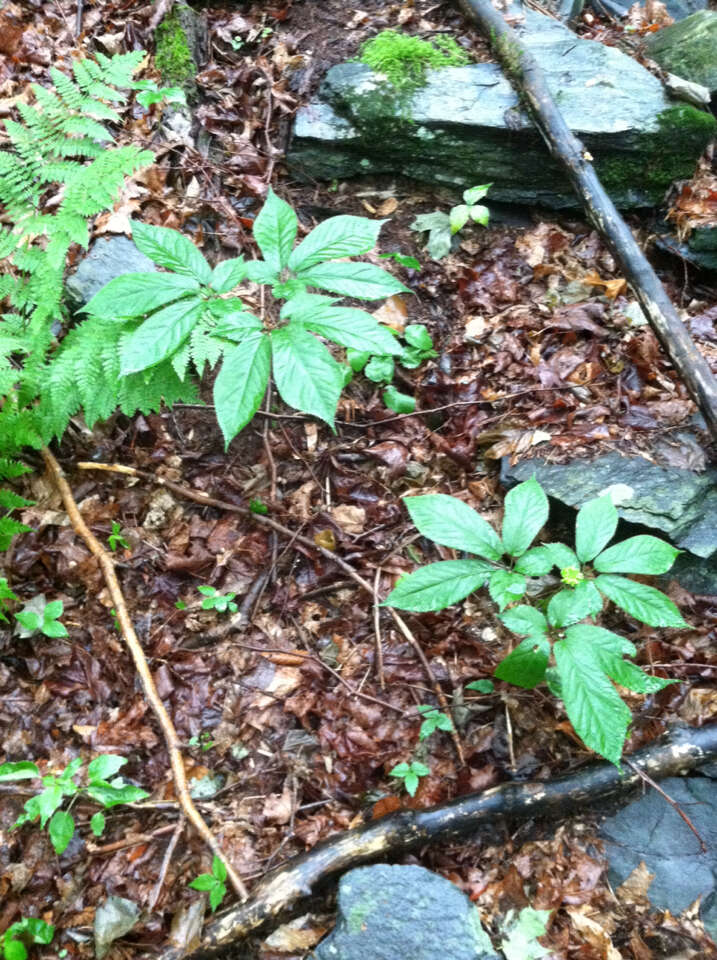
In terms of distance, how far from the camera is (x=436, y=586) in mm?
2270

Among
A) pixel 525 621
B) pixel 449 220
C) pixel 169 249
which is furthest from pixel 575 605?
pixel 449 220

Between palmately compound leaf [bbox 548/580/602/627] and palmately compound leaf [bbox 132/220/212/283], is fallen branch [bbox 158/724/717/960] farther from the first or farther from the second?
palmately compound leaf [bbox 132/220/212/283]

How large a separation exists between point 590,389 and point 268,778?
256 centimetres

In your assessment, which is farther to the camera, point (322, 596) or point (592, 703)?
point (322, 596)

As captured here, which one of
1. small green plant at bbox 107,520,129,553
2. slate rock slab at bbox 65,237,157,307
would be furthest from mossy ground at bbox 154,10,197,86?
small green plant at bbox 107,520,129,553

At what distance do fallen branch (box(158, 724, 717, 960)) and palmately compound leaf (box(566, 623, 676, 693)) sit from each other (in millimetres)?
357

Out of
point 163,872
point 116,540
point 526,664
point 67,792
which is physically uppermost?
point 526,664

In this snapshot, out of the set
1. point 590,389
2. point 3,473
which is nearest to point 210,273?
point 3,473

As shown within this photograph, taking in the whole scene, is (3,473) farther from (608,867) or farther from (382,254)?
(608,867)

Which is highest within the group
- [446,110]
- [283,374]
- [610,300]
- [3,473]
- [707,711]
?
[446,110]

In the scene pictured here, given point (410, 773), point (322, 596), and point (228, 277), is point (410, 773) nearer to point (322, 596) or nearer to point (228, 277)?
point (322, 596)

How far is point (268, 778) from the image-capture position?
103 inches

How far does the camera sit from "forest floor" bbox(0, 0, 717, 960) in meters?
2.44

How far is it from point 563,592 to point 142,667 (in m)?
1.81
